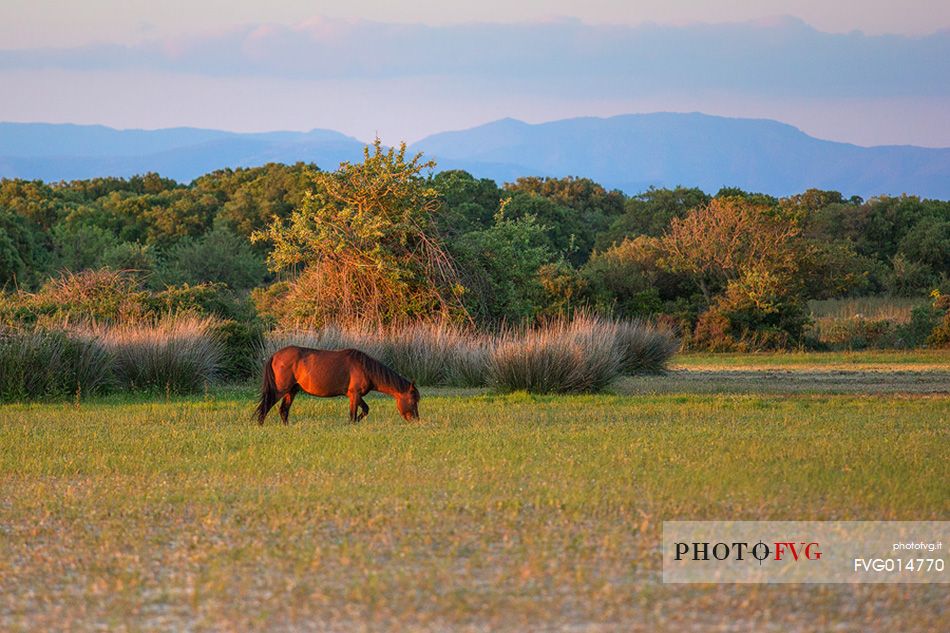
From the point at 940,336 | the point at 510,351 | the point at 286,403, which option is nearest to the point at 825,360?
the point at 940,336

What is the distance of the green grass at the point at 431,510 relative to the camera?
6109mm

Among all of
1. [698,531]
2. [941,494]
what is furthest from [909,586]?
[941,494]

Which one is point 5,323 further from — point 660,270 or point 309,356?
point 660,270

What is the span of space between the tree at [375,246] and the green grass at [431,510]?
1025 cm

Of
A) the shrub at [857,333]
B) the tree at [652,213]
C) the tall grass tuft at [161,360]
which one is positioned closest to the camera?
the tall grass tuft at [161,360]

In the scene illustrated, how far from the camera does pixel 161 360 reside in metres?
19.5

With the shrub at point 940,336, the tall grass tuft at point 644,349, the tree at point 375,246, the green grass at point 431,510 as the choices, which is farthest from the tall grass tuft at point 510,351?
the shrub at point 940,336

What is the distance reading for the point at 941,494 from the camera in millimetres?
9008

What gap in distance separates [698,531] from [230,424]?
26.2ft

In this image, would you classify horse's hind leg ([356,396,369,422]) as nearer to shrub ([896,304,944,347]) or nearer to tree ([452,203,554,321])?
tree ([452,203,554,321])

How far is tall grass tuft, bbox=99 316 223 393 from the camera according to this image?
64.1 ft

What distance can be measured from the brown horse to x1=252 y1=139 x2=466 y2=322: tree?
10.2 meters

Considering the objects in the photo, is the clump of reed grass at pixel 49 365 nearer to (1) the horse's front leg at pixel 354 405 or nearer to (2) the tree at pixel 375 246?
(1) the horse's front leg at pixel 354 405

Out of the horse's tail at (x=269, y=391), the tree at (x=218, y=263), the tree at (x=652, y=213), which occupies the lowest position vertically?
the horse's tail at (x=269, y=391)
